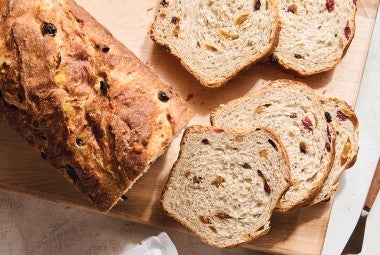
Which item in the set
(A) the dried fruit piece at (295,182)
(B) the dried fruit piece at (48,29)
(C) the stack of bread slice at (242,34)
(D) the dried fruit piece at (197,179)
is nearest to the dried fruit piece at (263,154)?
(A) the dried fruit piece at (295,182)

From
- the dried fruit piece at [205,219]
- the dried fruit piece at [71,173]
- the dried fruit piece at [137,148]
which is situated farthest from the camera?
the dried fruit piece at [205,219]

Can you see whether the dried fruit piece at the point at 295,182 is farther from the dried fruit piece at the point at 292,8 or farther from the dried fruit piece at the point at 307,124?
the dried fruit piece at the point at 292,8

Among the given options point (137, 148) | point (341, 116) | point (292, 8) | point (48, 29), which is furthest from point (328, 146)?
point (48, 29)

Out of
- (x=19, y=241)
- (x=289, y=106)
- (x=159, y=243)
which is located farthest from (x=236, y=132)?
(x=19, y=241)

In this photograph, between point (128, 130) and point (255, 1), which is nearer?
point (128, 130)

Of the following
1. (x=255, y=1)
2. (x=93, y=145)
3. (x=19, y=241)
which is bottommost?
(x=19, y=241)

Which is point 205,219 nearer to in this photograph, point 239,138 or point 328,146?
point 239,138

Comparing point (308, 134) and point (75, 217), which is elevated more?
point (308, 134)

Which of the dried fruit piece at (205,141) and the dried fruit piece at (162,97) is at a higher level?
the dried fruit piece at (162,97)

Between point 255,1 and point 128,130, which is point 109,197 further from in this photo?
point 255,1
